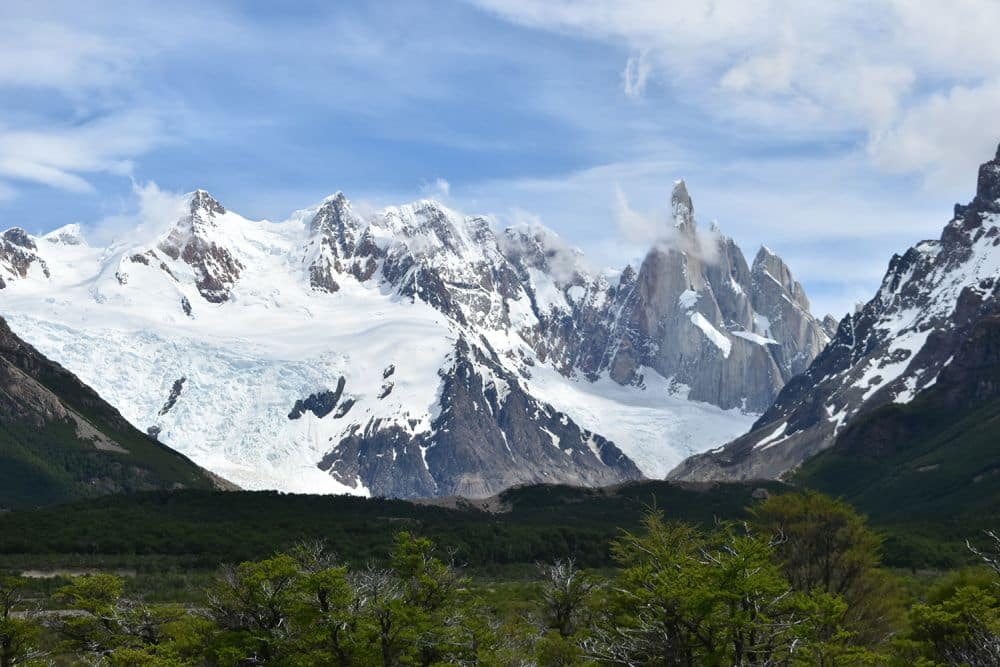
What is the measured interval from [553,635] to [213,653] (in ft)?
65.4

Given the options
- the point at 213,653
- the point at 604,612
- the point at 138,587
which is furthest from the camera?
the point at 138,587

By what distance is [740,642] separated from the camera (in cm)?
5225

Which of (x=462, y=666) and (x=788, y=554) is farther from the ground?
(x=788, y=554)

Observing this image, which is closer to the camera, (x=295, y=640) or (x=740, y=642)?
(x=740, y=642)

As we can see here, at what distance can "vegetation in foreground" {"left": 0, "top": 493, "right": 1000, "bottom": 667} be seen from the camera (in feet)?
177

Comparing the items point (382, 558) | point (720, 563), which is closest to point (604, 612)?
point (720, 563)

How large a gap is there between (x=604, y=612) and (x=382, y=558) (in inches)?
4951

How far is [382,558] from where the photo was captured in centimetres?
19912

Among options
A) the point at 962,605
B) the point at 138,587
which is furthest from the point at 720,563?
the point at 138,587

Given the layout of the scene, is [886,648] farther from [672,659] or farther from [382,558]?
[382,558]

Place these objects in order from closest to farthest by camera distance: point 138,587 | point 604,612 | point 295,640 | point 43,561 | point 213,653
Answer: point 295,640 < point 213,653 < point 604,612 < point 138,587 < point 43,561

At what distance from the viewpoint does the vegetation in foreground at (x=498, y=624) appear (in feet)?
177

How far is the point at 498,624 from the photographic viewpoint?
270 feet

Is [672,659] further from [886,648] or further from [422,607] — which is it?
[886,648]
